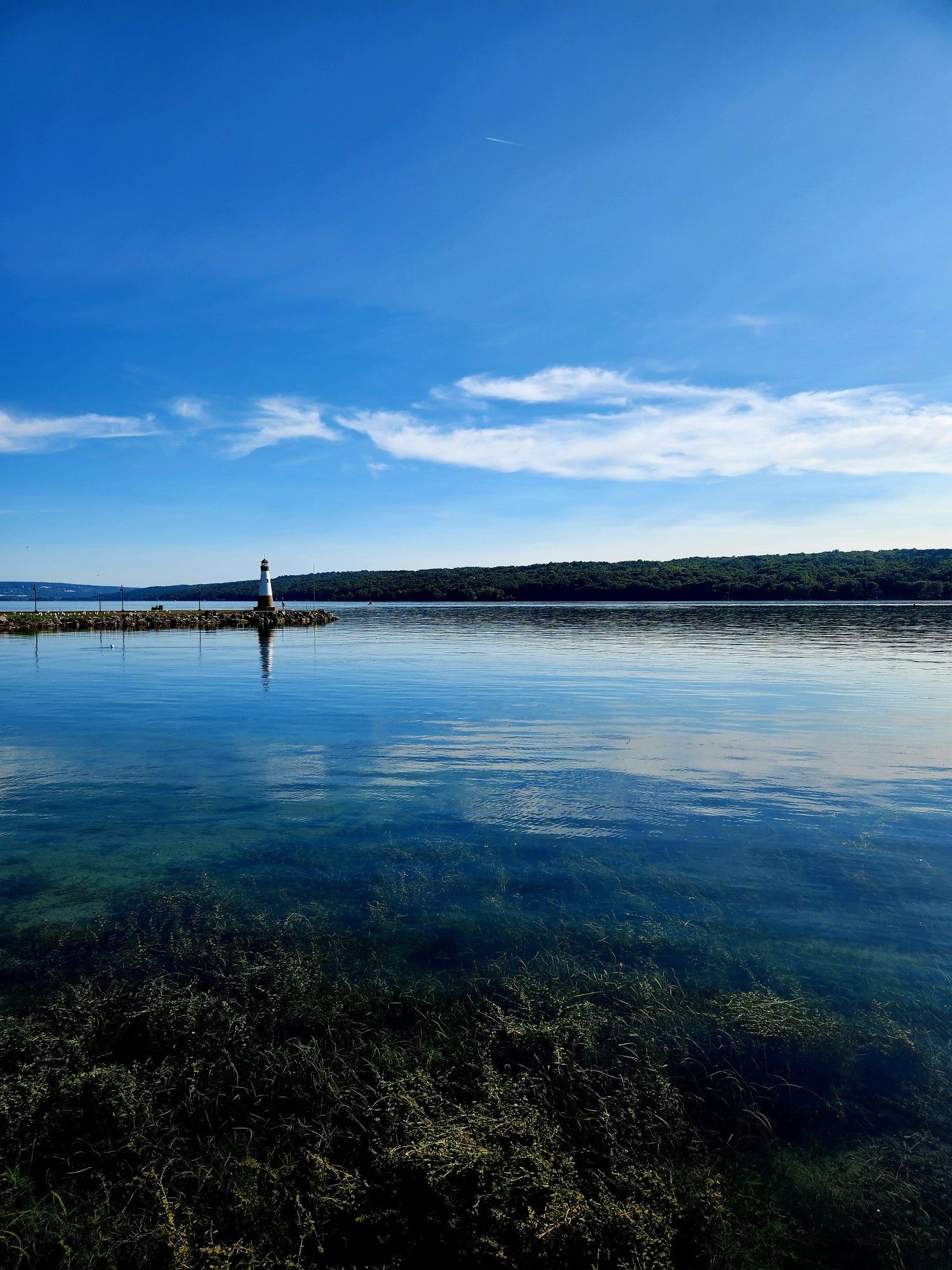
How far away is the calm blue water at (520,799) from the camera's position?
8.18m

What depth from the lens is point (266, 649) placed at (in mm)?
51125

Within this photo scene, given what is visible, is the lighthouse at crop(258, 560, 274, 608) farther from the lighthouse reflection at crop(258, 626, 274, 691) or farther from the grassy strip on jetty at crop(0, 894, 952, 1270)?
the grassy strip on jetty at crop(0, 894, 952, 1270)

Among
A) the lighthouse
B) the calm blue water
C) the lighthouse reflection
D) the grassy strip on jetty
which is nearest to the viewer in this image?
the grassy strip on jetty

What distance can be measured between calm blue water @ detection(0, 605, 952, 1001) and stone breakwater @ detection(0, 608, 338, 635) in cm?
4795

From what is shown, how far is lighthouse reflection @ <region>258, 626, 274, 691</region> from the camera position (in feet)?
106

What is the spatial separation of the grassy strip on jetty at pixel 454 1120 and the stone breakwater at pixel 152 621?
7196 centimetres

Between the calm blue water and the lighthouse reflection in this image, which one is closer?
the calm blue water

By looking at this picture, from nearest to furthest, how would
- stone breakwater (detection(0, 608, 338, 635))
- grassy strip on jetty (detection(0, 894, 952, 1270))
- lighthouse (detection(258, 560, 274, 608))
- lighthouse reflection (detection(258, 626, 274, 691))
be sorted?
grassy strip on jetty (detection(0, 894, 952, 1270)), lighthouse reflection (detection(258, 626, 274, 691)), stone breakwater (detection(0, 608, 338, 635)), lighthouse (detection(258, 560, 274, 608))

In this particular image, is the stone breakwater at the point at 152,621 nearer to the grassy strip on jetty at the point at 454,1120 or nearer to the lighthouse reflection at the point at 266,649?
the lighthouse reflection at the point at 266,649

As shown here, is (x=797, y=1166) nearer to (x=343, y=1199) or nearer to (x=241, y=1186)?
Result: (x=343, y=1199)

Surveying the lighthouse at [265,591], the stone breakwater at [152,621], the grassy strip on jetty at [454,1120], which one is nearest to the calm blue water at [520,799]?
the grassy strip on jetty at [454,1120]

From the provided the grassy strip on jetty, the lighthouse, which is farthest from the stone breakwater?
the grassy strip on jetty

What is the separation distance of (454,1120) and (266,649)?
161 feet

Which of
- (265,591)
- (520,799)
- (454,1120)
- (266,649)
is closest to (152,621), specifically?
(265,591)
